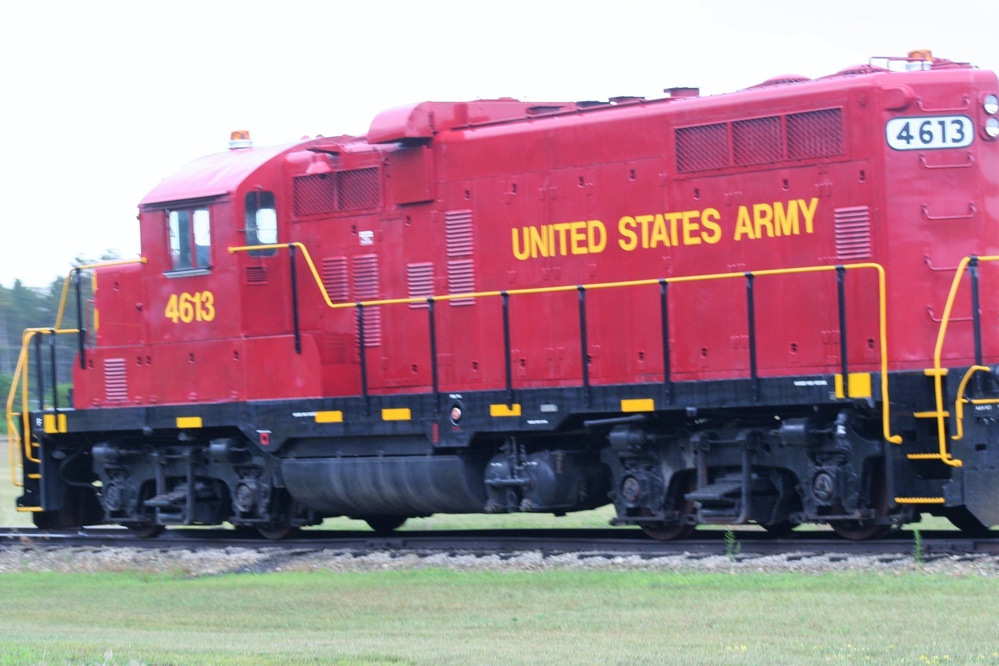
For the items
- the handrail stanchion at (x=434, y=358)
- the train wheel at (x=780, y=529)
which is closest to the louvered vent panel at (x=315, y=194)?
the handrail stanchion at (x=434, y=358)

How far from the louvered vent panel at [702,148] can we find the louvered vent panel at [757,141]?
107 millimetres

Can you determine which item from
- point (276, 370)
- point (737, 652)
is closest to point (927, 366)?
point (737, 652)

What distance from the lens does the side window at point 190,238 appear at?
1404 centimetres

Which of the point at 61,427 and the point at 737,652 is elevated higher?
the point at 61,427

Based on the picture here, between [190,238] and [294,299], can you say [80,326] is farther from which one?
[294,299]

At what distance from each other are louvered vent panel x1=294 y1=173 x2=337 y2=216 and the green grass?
166 inches

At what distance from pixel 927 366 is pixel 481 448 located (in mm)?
4211

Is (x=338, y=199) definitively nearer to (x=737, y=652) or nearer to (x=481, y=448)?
(x=481, y=448)

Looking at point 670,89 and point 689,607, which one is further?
point 670,89

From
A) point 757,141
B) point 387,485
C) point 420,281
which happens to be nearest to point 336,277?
point 420,281

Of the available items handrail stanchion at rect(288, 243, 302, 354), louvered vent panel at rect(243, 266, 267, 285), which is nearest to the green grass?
handrail stanchion at rect(288, 243, 302, 354)

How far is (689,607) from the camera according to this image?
28.3 feet

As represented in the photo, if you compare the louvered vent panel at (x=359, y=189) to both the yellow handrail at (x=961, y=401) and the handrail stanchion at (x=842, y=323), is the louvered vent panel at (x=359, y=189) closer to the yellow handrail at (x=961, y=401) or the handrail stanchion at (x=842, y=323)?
the handrail stanchion at (x=842, y=323)

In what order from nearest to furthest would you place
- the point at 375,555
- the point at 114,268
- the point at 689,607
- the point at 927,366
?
the point at 689,607 < the point at 927,366 < the point at 375,555 < the point at 114,268
